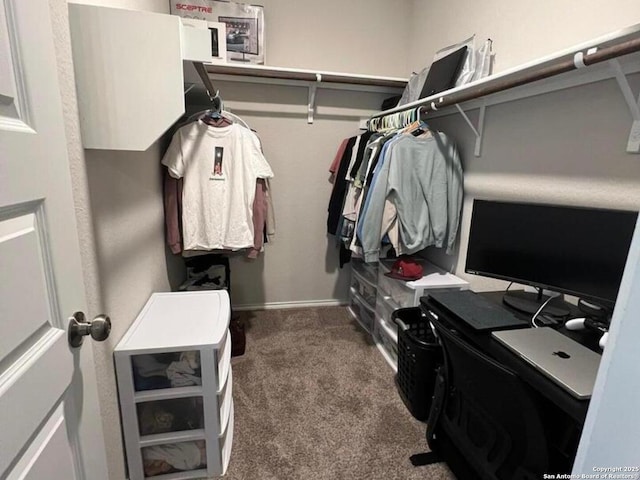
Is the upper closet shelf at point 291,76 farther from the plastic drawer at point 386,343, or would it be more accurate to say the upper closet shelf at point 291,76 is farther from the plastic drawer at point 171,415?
the plastic drawer at point 171,415

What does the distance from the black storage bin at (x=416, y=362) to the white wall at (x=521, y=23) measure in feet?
4.77

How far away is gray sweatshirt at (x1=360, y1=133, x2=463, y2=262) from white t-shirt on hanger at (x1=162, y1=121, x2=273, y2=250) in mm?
750

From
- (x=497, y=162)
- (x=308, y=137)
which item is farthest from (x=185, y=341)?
(x=308, y=137)

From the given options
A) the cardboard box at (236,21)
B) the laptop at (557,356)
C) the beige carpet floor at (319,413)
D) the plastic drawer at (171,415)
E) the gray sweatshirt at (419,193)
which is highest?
the cardboard box at (236,21)

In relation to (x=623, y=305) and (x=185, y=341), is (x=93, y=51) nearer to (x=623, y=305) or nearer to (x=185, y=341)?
(x=185, y=341)

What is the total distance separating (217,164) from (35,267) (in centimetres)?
152

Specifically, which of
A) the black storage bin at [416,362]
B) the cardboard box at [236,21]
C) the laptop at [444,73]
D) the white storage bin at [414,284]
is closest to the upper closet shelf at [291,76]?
the cardboard box at [236,21]

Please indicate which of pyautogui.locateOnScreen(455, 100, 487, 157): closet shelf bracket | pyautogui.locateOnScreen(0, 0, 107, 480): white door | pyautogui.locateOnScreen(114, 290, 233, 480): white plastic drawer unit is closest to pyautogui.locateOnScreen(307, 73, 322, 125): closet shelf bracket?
pyautogui.locateOnScreen(455, 100, 487, 157): closet shelf bracket

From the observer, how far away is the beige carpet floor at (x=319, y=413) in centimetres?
148

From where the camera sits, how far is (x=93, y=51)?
0.98 metres

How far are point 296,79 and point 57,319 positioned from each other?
2300 millimetres

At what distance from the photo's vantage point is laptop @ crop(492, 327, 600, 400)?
903mm

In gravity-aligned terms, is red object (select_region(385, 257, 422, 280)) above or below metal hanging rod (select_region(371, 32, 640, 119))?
below

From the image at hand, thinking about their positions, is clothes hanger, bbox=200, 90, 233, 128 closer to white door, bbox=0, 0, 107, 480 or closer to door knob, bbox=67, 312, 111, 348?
white door, bbox=0, 0, 107, 480
